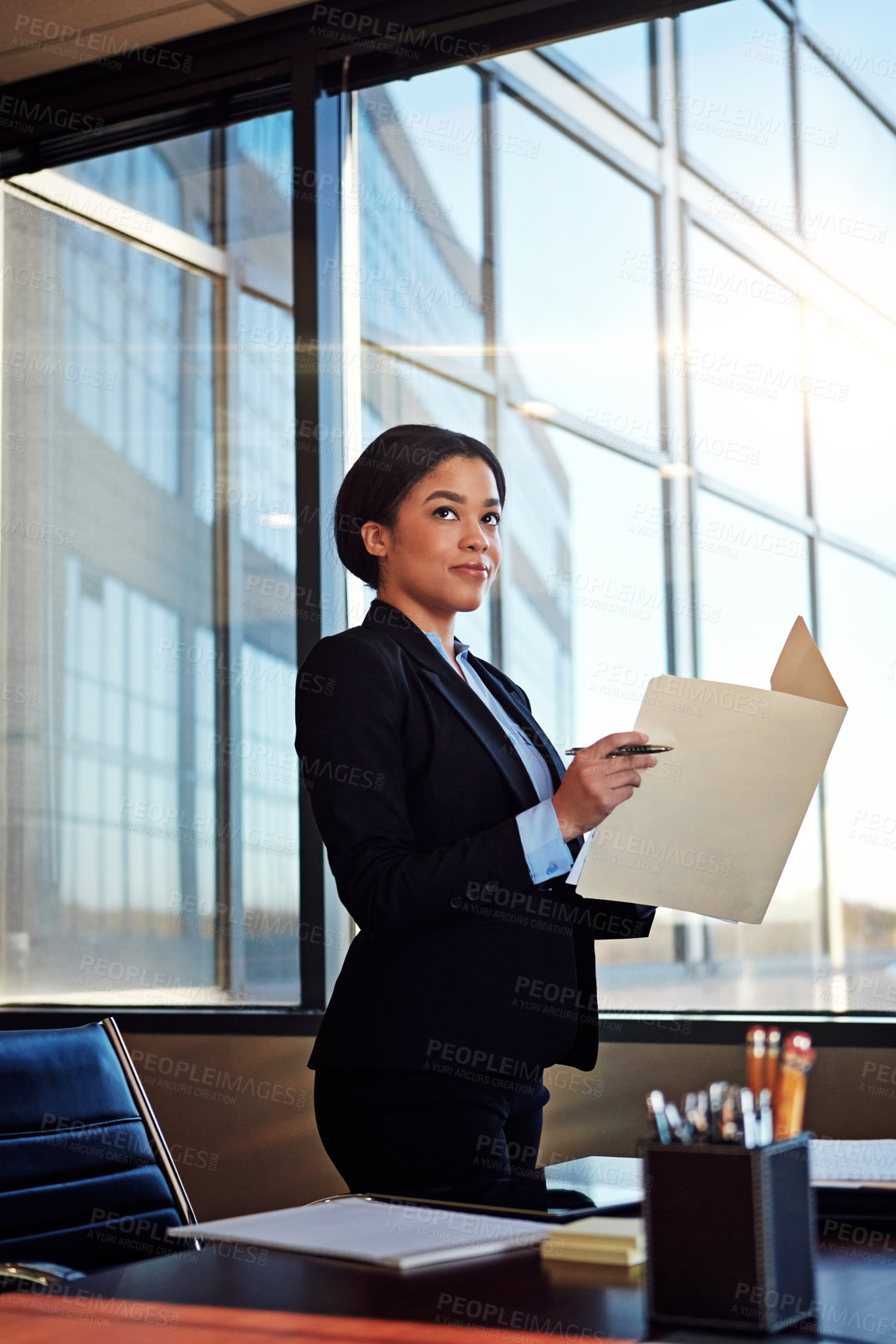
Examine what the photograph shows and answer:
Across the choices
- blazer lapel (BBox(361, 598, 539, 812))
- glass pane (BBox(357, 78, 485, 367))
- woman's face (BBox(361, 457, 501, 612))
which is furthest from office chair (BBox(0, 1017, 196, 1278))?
glass pane (BBox(357, 78, 485, 367))

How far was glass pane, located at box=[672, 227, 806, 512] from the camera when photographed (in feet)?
8.91

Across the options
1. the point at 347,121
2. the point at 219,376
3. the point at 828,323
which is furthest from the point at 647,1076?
the point at 347,121

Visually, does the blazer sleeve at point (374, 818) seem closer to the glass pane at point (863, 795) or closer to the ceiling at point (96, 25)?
the glass pane at point (863, 795)

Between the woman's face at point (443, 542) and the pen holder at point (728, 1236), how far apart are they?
1.05m

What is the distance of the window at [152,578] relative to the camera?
10.7 feet

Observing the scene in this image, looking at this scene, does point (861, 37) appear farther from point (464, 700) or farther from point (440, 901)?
point (440, 901)

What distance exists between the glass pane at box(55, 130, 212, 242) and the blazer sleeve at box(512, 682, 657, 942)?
2381 mm

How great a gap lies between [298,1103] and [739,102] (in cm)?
238

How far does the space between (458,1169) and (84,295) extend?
9.33 ft

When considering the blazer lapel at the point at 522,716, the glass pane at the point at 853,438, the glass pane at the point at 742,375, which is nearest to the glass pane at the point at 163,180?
the glass pane at the point at 742,375

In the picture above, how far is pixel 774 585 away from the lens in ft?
8.80

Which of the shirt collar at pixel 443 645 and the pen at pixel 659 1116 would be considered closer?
the pen at pixel 659 1116

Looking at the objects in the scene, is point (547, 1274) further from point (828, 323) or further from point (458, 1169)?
point (828, 323)

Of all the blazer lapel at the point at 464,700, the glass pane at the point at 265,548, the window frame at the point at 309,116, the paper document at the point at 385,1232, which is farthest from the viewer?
the glass pane at the point at 265,548
